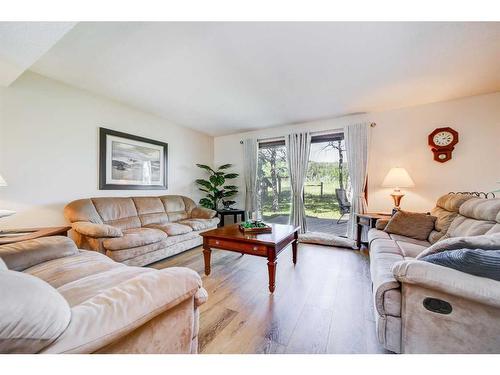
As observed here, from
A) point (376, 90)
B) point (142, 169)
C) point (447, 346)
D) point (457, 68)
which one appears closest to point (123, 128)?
point (142, 169)

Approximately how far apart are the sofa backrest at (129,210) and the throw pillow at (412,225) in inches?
128

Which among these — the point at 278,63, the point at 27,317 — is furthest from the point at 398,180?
the point at 27,317

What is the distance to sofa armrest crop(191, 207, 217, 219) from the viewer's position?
12.4ft

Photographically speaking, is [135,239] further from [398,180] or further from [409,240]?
[398,180]

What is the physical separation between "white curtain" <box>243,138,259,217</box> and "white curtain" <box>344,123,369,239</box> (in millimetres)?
1870

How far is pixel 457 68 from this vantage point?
2223 millimetres

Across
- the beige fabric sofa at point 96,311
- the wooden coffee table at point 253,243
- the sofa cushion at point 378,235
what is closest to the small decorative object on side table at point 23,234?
the beige fabric sofa at point 96,311

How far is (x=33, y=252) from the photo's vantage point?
1437 mm

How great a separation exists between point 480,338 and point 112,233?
2.93 metres

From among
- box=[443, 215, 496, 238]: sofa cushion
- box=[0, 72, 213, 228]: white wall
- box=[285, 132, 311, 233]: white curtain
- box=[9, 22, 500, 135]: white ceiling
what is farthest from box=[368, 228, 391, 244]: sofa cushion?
box=[0, 72, 213, 228]: white wall

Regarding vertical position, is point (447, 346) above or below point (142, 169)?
below

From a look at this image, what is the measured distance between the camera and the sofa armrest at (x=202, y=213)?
3.77 meters

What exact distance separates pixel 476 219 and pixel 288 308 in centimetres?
197
